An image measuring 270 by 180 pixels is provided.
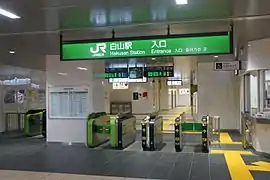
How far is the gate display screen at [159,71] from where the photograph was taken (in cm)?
1384

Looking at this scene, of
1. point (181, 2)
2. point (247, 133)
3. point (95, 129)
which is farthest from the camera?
point (95, 129)

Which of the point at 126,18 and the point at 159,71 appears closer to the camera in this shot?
the point at 126,18

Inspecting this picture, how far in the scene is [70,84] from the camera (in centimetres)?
1089

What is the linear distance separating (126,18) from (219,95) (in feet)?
30.5

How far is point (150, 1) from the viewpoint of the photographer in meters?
5.06

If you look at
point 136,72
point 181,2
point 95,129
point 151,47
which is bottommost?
point 95,129

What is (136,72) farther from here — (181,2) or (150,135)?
(181,2)

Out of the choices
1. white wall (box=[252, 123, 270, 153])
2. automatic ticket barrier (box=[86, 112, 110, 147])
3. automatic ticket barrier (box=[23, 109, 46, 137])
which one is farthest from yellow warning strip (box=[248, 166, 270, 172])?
automatic ticket barrier (box=[23, 109, 46, 137])

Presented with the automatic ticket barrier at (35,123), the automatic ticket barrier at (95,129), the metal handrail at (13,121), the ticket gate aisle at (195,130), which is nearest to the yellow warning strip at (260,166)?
the ticket gate aisle at (195,130)

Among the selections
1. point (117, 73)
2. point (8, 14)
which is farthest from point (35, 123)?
point (8, 14)

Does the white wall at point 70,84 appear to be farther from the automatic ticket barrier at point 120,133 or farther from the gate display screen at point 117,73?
the gate display screen at point 117,73

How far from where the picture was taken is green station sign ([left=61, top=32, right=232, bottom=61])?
17.5 feet

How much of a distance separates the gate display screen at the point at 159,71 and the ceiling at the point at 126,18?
531 cm

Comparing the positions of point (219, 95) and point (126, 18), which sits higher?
point (126, 18)
